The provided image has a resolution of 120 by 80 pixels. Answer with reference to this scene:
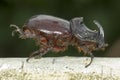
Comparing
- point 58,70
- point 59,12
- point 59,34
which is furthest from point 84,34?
point 59,12

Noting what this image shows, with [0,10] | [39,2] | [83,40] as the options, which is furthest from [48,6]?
[83,40]

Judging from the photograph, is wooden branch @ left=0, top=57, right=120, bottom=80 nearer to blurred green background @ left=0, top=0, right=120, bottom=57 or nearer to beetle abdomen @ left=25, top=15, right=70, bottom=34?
beetle abdomen @ left=25, top=15, right=70, bottom=34

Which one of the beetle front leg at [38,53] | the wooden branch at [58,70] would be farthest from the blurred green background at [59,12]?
the wooden branch at [58,70]

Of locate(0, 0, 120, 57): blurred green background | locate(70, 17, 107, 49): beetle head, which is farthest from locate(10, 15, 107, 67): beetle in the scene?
locate(0, 0, 120, 57): blurred green background

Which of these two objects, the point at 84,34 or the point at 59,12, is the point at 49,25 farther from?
the point at 59,12

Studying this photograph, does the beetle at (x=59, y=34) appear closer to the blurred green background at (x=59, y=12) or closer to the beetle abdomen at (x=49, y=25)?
the beetle abdomen at (x=49, y=25)

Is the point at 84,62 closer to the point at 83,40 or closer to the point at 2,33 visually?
the point at 83,40
